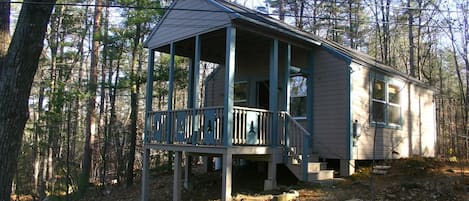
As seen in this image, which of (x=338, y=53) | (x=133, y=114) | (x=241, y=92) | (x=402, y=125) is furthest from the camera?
(x=133, y=114)

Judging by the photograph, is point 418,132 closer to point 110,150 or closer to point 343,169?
point 343,169

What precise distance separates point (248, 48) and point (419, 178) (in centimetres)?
591

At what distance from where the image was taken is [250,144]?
8.83m

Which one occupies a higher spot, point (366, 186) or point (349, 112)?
point (349, 112)

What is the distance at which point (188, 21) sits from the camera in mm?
9883

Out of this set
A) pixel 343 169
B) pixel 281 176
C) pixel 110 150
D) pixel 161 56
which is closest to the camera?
pixel 343 169

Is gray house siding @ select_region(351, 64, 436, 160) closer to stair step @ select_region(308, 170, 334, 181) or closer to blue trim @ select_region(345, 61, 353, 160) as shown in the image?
blue trim @ select_region(345, 61, 353, 160)

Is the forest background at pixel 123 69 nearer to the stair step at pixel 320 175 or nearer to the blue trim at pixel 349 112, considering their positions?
the blue trim at pixel 349 112

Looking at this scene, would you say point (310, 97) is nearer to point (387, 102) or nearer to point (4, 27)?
point (387, 102)

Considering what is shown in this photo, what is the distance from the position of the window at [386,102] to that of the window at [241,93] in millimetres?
3839

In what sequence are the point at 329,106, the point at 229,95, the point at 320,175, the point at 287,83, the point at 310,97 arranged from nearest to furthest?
the point at 229,95 → the point at 320,175 → the point at 287,83 → the point at 329,106 → the point at 310,97

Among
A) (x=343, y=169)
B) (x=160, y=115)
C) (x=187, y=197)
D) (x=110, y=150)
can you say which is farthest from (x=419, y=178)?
(x=110, y=150)

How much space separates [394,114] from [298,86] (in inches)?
134

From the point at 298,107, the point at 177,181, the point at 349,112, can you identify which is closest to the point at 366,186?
the point at 349,112
